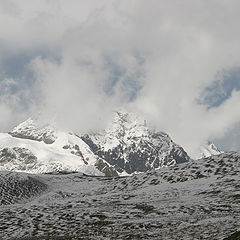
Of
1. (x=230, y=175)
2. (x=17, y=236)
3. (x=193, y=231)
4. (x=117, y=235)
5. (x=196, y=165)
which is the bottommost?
(x=193, y=231)

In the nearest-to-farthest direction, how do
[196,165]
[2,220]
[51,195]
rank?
[2,220] < [51,195] < [196,165]

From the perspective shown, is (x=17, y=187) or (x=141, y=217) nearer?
(x=141, y=217)

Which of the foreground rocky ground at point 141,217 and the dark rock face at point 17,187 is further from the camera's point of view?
the dark rock face at point 17,187

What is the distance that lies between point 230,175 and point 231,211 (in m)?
29.8

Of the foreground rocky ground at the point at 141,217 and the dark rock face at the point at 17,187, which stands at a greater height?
the dark rock face at the point at 17,187

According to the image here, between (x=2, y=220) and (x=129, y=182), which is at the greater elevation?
(x=129, y=182)

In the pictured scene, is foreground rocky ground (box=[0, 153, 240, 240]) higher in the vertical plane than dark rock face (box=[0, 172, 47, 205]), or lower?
lower

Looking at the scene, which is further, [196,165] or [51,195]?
[196,165]

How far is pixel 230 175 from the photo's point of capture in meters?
62.1

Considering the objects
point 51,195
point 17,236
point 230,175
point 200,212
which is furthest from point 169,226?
point 51,195

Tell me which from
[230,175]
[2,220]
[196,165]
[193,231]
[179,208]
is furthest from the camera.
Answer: [196,165]

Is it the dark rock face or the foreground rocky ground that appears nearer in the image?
the foreground rocky ground

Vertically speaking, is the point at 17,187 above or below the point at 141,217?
above

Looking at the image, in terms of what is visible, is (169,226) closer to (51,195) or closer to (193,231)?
(193,231)
